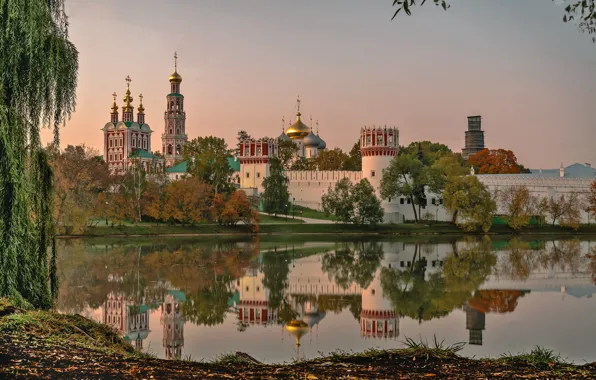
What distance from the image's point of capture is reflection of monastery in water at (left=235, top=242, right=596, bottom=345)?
11.6m

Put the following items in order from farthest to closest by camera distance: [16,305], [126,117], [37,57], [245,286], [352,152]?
[126,117] → [352,152] → [245,286] → [37,57] → [16,305]

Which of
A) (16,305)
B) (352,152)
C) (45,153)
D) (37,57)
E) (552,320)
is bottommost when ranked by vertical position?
(552,320)

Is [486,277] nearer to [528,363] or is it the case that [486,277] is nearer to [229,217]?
[528,363]

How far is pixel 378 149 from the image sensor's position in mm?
56062

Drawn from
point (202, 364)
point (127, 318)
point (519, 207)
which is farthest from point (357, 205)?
point (202, 364)

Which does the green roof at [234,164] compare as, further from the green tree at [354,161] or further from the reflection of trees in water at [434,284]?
the reflection of trees in water at [434,284]

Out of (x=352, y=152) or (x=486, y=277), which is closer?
(x=486, y=277)

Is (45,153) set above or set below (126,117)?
below

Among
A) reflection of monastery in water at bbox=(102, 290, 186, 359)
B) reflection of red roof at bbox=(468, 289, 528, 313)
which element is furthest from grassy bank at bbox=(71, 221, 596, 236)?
reflection of red roof at bbox=(468, 289, 528, 313)

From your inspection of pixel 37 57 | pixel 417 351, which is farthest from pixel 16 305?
pixel 417 351

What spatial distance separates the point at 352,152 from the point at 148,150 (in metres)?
24.9

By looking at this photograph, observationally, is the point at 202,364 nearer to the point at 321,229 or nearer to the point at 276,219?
the point at 321,229

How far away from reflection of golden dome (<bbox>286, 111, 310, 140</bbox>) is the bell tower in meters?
15.1

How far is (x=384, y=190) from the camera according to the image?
158 feet
